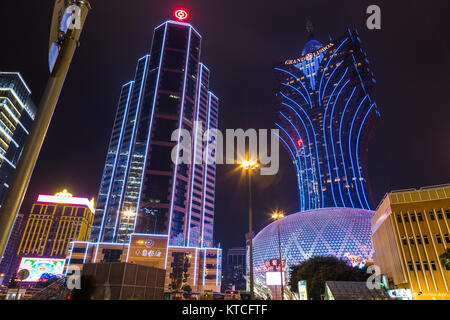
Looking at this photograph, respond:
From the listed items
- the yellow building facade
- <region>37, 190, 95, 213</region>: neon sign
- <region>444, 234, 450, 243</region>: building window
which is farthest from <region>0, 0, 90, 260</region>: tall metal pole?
<region>37, 190, 95, 213</region>: neon sign

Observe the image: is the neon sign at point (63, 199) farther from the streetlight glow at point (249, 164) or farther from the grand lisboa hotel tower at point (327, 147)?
the streetlight glow at point (249, 164)

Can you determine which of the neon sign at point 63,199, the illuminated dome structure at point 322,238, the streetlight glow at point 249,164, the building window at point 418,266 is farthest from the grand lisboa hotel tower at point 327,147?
the neon sign at point 63,199

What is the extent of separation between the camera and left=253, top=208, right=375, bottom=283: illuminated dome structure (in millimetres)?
92188

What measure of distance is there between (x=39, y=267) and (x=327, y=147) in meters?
124

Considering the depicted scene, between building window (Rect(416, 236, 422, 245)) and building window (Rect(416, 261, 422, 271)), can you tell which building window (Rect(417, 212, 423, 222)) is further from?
building window (Rect(416, 261, 422, 271))

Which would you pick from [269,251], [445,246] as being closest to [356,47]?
[269,251]

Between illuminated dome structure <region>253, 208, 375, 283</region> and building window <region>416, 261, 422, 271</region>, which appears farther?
illuminated dome structure <region>253, 208, 375, 283</region>

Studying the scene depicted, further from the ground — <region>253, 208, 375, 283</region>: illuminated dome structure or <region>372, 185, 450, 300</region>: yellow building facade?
<region>253, 208, 375, 283</region>: illuminated dome structure

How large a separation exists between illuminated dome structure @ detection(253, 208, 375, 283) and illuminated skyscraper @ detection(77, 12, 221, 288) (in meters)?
25.3

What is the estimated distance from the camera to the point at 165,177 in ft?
311

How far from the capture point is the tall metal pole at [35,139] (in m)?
3.26

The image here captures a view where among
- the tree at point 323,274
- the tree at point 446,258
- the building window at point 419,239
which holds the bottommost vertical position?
the tree at point 323,274

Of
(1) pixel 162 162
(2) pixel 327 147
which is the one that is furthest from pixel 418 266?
(2) pixel 327 147

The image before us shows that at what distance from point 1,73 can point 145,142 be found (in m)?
80.7
